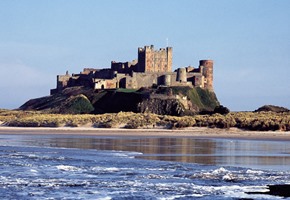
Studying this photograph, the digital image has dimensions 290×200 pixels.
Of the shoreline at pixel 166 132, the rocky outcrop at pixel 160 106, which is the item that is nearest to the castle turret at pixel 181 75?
the rocky outcrop at pixel 160 106

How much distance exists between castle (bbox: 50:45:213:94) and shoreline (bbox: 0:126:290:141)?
25557 mm

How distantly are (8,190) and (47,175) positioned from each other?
2.65 metres

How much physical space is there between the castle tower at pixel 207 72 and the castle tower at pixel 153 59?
397 centimetres

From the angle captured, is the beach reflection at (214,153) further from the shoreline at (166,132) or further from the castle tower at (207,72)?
the castle tower at (207,72)

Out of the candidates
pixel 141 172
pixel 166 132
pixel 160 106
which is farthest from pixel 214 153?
pixel 160 106

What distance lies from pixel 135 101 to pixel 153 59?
12826 millimetres

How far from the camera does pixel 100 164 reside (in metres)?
19.1

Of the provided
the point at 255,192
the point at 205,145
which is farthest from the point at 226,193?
the point at 205,145

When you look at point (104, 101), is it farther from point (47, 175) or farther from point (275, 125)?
point (47, 175)

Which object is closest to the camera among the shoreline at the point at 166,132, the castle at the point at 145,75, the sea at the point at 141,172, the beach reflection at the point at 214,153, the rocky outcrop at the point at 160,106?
the sea at the point at 141,172

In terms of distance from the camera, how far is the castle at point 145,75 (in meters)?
67.9

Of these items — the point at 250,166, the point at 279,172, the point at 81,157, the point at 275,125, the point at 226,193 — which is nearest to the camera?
the point at 226,193

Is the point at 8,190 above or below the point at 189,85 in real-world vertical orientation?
below

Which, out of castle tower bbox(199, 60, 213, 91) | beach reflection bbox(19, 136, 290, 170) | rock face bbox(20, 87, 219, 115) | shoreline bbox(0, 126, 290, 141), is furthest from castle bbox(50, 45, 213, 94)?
beach reflection bbox(19, 136, 290, 170)
